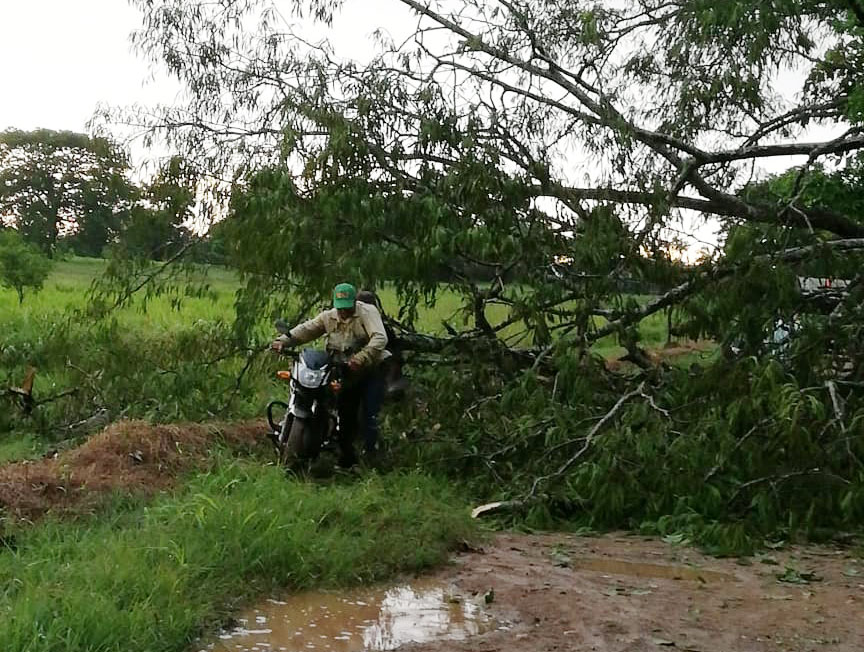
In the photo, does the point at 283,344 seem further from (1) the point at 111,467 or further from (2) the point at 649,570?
(2) the point at 649,570

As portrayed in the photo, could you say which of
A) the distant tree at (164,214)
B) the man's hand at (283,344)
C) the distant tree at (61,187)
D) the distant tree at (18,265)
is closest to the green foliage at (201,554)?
the man's hand at (283,344)

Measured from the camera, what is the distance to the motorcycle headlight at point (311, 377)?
6.51 m

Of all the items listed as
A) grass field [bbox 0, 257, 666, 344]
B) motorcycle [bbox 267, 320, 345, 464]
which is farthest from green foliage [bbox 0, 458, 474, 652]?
grass field [bbox 0, 257, 666, 344]

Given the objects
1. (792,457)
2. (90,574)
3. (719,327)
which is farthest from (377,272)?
(90,574)

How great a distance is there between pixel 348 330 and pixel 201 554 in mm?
2753

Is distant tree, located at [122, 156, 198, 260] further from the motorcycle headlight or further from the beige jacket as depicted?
the motorcycle headlight

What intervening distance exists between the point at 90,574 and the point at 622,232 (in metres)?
4.70

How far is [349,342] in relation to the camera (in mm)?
6895

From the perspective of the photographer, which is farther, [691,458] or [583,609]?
[691,458]

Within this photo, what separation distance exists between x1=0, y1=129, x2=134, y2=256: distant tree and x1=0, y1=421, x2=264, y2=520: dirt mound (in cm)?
222

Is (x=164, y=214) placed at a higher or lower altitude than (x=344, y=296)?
higher

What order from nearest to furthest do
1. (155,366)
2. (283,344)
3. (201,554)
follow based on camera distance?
1. (201,554)
2. (283,344)
3. (155,366)

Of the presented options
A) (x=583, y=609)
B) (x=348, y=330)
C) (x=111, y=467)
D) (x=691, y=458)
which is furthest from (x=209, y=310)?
(x=583, y=609)

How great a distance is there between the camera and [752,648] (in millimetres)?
3906
